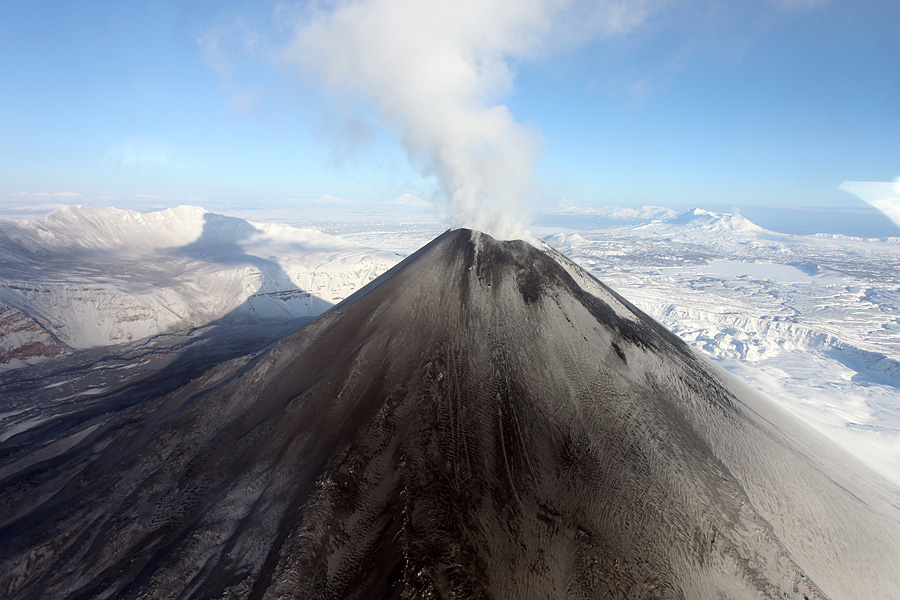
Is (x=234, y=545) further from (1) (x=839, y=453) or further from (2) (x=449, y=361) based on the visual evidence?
(1) (x=839, y=453)

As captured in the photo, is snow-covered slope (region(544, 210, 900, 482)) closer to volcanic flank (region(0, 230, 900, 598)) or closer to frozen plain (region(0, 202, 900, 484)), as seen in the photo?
frozen plain (region(0, 202, 900, 484))

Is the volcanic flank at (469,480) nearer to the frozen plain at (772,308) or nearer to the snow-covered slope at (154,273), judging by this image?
the frozen plain at (772,308)

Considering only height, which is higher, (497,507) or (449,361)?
(449,361)

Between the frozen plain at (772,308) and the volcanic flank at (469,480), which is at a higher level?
the volcanic flank at (469,480)

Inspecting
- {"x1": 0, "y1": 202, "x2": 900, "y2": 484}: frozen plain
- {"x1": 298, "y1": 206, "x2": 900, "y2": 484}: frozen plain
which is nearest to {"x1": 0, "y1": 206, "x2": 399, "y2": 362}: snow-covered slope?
{"x1": 0, "y1": 202, "x2": 900, "y2": 484}: frozen plain

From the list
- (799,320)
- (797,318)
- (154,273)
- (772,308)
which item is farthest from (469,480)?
(772,308)

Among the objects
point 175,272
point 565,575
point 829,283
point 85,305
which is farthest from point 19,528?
point 829,283

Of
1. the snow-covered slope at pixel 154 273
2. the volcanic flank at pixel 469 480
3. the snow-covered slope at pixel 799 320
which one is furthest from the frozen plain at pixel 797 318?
the snow-covered slope at pixel 154 273
